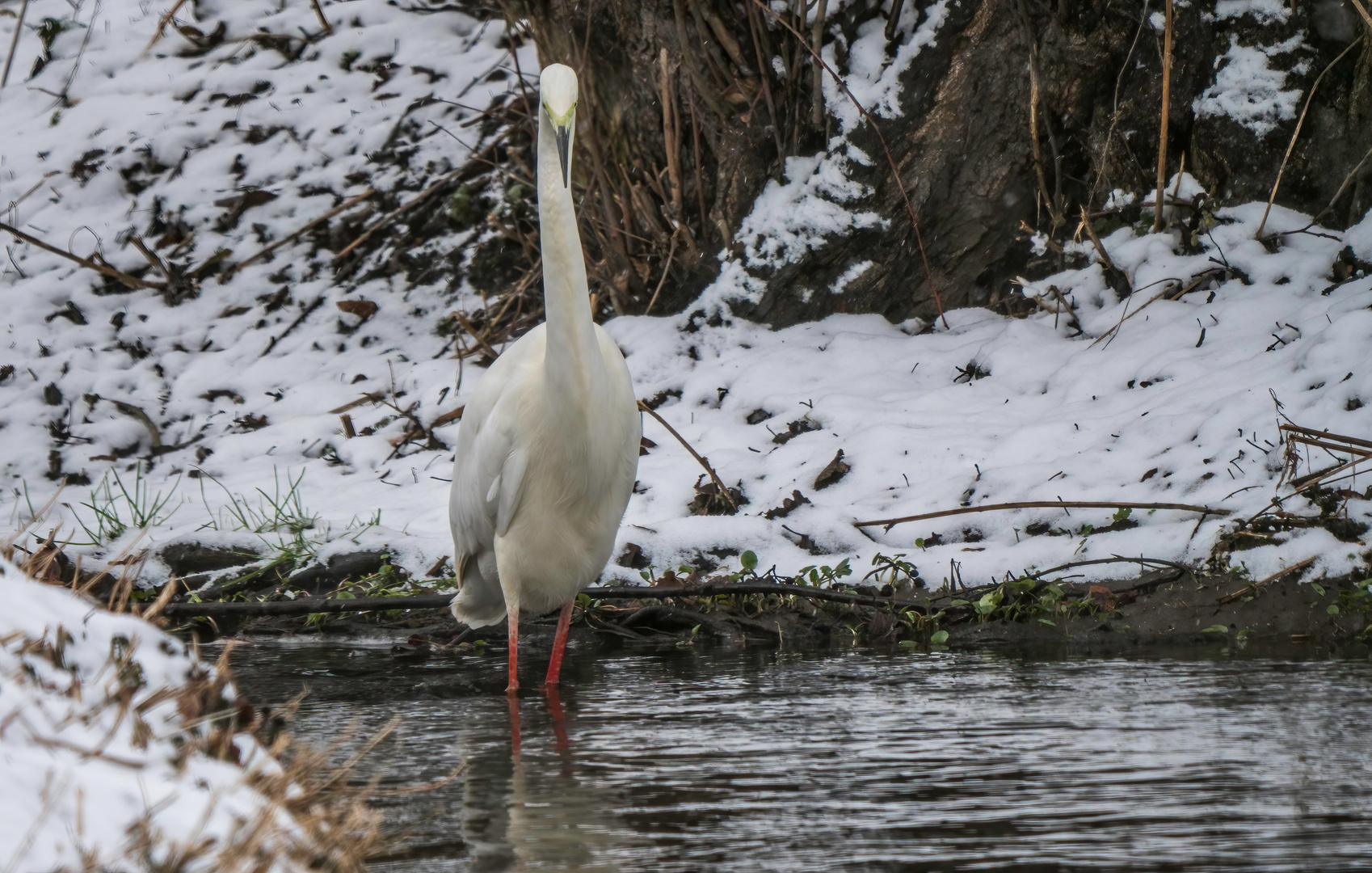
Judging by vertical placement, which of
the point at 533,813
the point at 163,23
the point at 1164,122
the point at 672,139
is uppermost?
the point at 672,139

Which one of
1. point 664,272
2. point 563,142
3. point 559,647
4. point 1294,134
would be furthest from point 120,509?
point 1294,134

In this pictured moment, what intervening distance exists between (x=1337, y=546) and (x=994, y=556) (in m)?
1.25

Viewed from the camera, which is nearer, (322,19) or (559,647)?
(559,647)

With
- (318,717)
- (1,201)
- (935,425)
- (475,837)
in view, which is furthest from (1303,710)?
(1,201)

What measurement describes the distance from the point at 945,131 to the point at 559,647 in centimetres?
425

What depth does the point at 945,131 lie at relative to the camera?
7938mm

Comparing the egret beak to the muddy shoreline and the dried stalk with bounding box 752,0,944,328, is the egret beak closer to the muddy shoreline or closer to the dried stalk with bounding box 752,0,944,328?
the muddy shoreline

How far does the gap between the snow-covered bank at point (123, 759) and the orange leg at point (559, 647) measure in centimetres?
233

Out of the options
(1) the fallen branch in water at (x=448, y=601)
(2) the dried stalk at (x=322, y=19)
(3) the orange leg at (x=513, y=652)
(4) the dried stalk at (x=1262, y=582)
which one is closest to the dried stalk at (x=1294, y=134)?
(4) the dried stalk at (x=1262, y=582)

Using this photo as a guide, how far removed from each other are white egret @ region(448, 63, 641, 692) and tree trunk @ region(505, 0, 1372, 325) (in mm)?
3139

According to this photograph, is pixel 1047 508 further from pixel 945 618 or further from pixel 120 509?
pixel 120 509

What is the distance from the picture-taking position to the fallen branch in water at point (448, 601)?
5.33 metres

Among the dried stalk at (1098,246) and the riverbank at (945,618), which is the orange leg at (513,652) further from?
the dried stalk at (1098,246)

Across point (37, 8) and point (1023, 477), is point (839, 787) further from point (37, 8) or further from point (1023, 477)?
point (37, 8)
